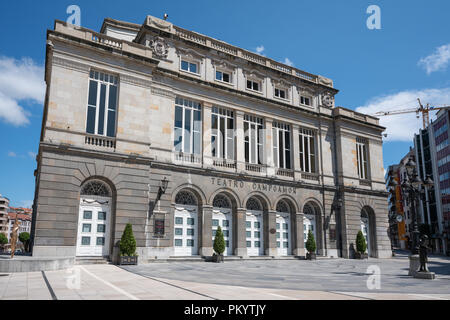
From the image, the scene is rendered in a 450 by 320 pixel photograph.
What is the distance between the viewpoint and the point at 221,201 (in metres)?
25.2

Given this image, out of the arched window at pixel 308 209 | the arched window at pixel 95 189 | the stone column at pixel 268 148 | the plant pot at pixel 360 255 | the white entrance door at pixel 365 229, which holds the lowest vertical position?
the plant pot at pixel 360 255

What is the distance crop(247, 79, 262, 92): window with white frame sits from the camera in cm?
2872

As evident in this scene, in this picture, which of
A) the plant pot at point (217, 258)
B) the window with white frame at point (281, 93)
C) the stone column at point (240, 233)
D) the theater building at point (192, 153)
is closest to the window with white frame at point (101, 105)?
the theater building at point (192, 153)

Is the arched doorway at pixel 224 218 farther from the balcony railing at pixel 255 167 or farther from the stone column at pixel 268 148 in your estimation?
the stone column at pixel 268 148

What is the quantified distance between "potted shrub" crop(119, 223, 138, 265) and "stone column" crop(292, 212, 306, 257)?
1322 cm

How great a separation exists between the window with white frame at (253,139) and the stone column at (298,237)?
5.11 meters

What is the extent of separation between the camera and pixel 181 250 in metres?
22.8

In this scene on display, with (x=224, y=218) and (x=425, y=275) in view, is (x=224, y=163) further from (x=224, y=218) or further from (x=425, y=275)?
(x=425, y=275)

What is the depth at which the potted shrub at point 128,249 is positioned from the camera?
730 inches
